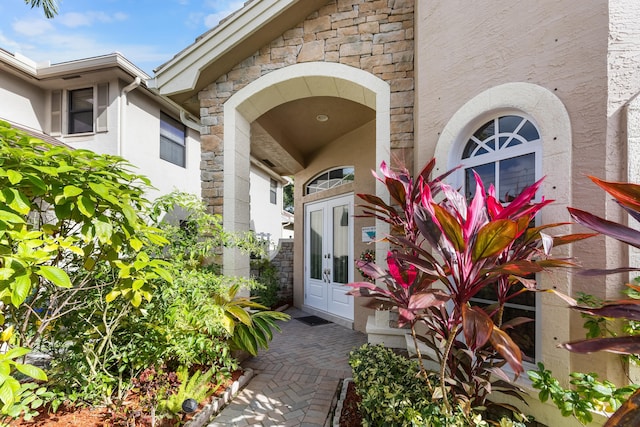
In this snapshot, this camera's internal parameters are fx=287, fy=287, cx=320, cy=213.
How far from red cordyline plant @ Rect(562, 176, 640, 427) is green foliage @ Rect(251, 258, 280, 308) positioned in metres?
7.13


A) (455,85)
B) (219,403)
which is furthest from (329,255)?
(455,85)

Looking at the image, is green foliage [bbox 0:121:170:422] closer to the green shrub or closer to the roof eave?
the green shrub

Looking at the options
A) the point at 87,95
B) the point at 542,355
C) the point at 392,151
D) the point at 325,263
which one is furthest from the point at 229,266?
the point at 87,95

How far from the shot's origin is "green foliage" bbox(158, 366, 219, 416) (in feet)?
9.21

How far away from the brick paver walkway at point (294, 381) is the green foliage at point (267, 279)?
6.21 feet

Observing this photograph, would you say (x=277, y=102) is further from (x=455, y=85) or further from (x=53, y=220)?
(x=53, y=220)

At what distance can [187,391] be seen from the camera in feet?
10.1

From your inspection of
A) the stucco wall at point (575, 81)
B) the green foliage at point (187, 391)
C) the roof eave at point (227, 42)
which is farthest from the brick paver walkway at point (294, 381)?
the roof eave at point (227, 42)

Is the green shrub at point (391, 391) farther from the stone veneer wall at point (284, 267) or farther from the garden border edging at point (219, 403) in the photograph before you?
the stone veneer wall at point (284, 267)

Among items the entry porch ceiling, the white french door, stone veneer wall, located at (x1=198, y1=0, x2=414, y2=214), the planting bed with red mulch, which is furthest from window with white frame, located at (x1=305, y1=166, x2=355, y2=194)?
the planting bed with red mulch

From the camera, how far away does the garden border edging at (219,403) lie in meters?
2.90

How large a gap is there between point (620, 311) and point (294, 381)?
367 cm

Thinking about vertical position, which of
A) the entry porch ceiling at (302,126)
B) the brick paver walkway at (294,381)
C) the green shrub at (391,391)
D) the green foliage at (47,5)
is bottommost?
the brick paver walkway at (294,381)

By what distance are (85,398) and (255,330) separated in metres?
1.87
